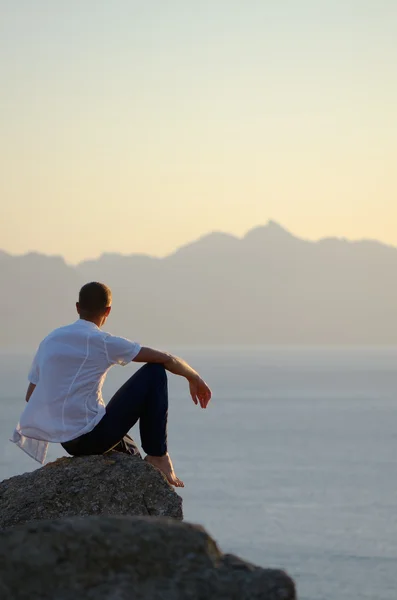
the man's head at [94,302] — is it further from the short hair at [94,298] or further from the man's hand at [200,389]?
the man's hand at [200,389]

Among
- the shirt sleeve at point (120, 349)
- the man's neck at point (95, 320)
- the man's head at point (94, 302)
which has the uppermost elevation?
the man's head at point (94, 302)

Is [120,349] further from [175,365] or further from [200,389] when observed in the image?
[200,389]

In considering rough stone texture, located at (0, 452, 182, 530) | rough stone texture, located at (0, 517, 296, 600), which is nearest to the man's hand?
rough stone texture, located at (0, 452, 182, 530)

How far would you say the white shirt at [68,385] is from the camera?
291 inches

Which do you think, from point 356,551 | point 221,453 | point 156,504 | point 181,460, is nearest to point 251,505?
point 356,551

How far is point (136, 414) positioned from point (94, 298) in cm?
92

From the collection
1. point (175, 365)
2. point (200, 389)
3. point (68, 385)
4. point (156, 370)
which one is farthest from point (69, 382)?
point (200, 389)

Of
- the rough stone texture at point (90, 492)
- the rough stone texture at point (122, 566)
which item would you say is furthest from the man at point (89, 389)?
the rough stone texture at point (122, 566)

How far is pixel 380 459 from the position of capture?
363 feet

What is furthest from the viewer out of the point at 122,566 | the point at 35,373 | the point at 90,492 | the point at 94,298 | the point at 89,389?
the point at 35,373

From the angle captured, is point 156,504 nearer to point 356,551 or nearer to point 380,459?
point 356,551

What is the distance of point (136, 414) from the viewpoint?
7.58 meters

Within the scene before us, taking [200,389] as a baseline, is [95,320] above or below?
above

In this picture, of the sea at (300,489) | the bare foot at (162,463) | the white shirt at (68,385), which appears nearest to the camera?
the white shirt at (68,385)
